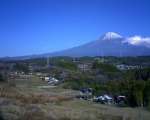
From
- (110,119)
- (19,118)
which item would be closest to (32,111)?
(19,118)

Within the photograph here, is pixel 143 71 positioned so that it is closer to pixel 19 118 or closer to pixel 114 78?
pixel 114 78

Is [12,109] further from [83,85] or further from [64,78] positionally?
[64,78]

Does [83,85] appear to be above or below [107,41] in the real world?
below

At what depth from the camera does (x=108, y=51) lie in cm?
16962

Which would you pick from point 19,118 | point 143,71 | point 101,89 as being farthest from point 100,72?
point 19,118

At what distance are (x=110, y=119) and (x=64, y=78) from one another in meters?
33.9

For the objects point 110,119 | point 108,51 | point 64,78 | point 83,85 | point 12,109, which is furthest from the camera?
point 108,51

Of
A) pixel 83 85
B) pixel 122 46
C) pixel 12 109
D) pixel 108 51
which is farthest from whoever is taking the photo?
pixel 122 46

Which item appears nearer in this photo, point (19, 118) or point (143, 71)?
point (19, 118)

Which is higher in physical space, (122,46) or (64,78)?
(122,46)

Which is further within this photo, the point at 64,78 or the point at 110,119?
the point at 64,78

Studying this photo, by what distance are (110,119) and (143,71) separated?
28.3 meters

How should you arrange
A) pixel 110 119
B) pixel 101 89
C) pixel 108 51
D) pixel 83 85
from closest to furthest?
pixel 110 119, pixel 101 89, pixel 83 85, pixel 108 51

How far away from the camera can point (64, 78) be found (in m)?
48.8
